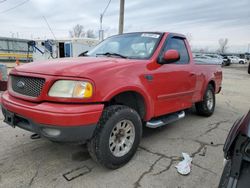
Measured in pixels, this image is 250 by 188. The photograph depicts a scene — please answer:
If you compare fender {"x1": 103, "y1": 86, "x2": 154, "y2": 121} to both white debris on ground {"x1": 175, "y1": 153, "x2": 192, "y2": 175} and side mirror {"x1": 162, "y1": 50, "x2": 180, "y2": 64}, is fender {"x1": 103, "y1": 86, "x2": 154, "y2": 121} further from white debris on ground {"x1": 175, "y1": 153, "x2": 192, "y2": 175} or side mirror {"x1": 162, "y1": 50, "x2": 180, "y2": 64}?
white debris on ground {"x1": 175, "y1": 153, "x2": 192, "y2": 175}

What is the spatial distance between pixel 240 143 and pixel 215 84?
437 cm

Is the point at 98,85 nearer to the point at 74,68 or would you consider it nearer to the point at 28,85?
the point at 74,68

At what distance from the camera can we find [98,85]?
2525 mm

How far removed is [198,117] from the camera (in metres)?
5.50

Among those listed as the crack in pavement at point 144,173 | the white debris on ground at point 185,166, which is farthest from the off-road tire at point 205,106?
the crack in pavement at point 144,173

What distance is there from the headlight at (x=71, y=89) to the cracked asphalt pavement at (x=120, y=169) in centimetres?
106

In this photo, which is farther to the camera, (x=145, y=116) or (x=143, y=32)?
(x=143, y=32)

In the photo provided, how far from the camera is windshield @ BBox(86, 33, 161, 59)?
11.5 ft

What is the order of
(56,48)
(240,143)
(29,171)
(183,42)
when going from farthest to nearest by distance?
(56,48), (183,42), (29,171), (240,143)

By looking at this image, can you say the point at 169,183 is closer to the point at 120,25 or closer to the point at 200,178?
the point at 200,178

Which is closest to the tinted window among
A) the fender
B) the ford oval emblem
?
the fender

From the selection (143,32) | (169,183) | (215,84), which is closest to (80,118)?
(169,183)

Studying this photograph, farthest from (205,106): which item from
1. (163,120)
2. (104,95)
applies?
(104,95)

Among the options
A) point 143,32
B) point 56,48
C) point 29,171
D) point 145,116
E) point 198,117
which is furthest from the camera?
point 56,48
